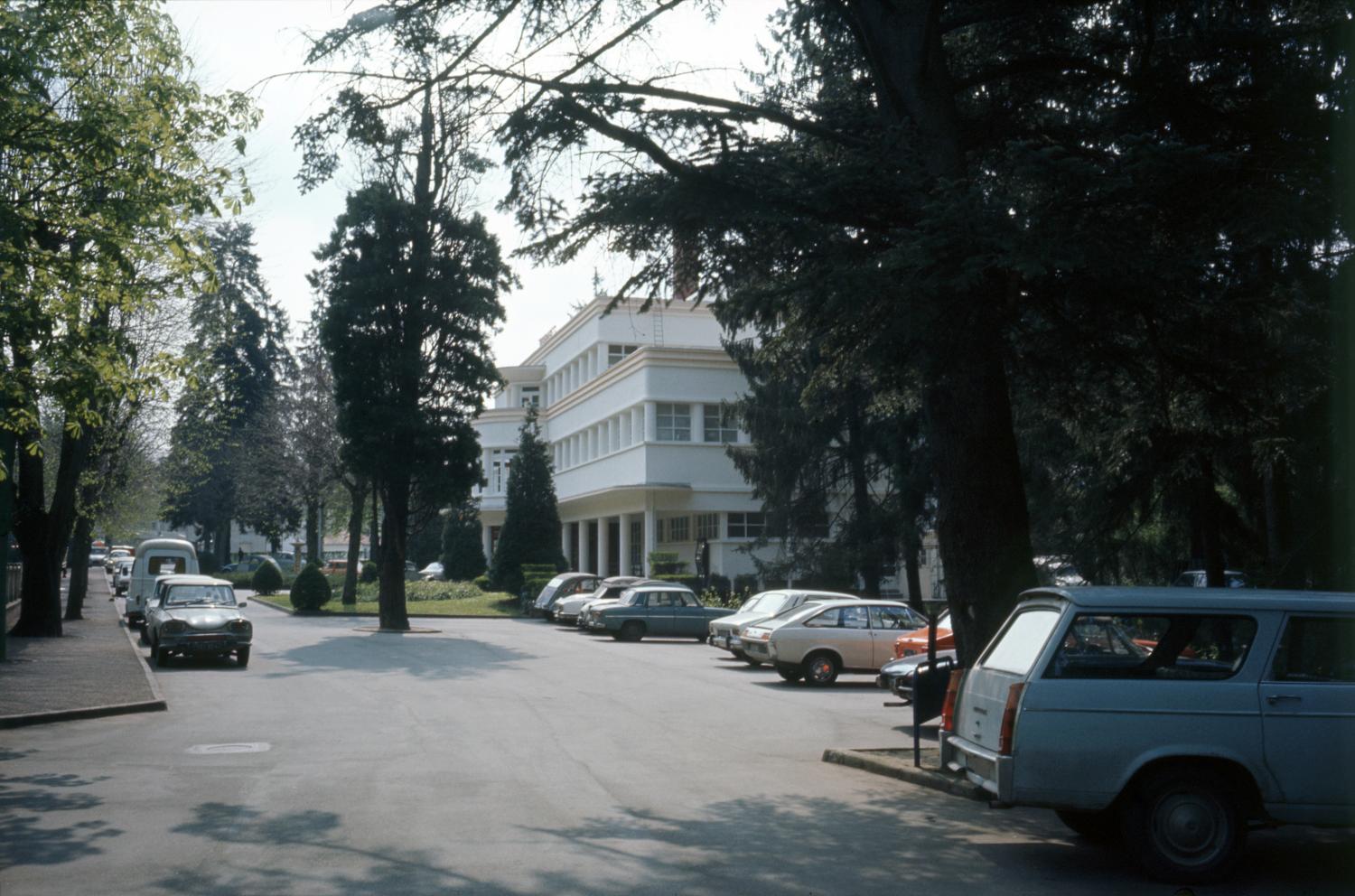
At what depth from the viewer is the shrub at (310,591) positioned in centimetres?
4912

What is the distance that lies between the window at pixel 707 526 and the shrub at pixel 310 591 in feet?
49.0

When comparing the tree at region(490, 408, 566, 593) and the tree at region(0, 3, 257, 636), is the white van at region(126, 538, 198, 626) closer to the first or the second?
the tree at region(490, 408, 566, 593)

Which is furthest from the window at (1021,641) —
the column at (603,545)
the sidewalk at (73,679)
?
the column at (603,545)

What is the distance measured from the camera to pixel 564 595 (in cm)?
4472

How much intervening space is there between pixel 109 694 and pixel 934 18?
1442cm

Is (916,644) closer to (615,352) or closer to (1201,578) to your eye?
(1201,578)

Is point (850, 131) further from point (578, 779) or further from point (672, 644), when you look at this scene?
point (672, 644)

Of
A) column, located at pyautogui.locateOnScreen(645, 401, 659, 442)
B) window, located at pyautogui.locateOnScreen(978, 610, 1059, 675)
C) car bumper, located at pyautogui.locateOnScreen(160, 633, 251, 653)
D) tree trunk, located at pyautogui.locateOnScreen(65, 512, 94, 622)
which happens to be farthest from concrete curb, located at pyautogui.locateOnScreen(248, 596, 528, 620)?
window, located at pyautogui.locateOnScreen(978, 610, 1059, 675)

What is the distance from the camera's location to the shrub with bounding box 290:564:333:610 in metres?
49.1

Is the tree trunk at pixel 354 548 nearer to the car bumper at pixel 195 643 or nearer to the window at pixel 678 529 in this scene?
the window at pixel 678 529

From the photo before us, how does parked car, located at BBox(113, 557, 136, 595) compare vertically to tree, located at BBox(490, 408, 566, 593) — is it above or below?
below

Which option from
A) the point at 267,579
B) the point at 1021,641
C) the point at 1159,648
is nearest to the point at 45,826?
the point at 1021,641

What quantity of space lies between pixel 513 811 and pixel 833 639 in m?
13.9

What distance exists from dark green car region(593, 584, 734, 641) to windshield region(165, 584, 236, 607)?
11503 millimetres
